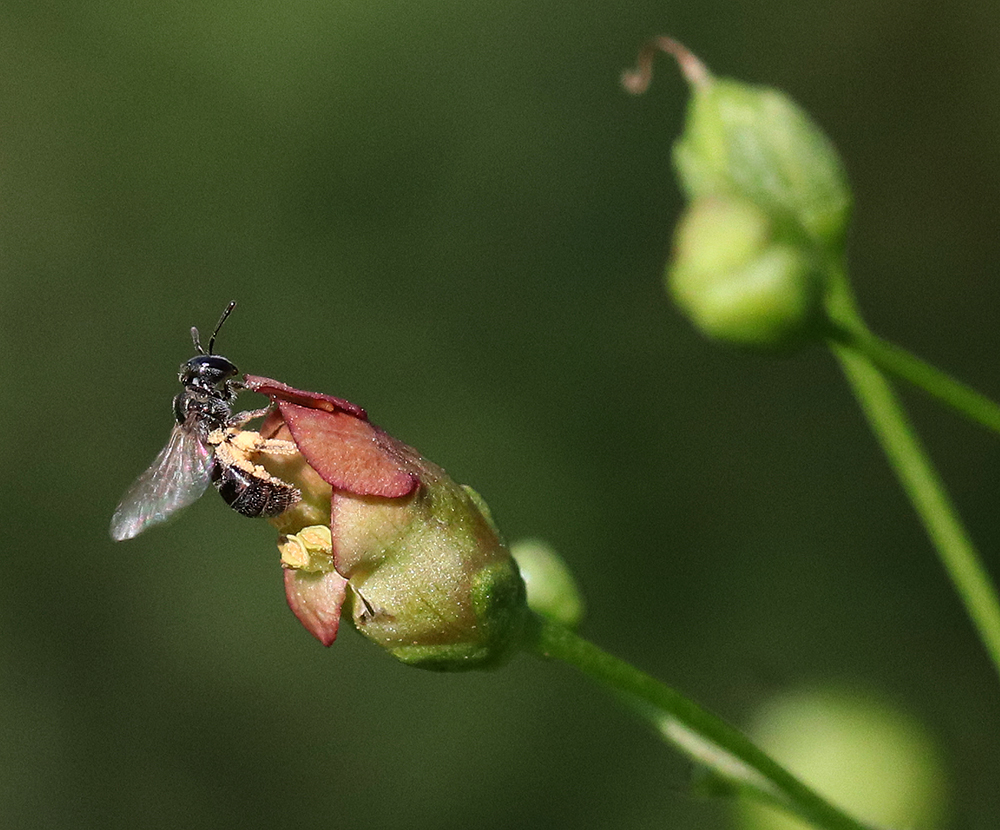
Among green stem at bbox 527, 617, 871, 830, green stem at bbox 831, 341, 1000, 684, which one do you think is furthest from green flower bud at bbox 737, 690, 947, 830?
green stem at bbox 527, 617, 871, 830

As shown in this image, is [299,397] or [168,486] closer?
[299,397]

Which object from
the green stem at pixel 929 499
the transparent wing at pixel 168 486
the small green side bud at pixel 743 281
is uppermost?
the small green side bud at pixel 743 281

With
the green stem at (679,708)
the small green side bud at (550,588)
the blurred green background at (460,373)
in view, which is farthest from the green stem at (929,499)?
the blurred green background at (460,373)

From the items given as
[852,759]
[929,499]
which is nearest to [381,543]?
[929,499]

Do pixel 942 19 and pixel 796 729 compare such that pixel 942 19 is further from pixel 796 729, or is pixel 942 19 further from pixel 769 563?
pixel 796 729

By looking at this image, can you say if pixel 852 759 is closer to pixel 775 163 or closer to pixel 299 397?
pixel 775 163

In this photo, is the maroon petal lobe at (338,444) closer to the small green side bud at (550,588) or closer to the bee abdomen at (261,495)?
the bee abdomen at (261,495)

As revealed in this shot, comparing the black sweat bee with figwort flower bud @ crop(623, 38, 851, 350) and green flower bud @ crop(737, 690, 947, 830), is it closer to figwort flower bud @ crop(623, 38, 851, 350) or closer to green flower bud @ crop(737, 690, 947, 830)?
figwort flower bud @ crop(623, 38, 851, 350)
